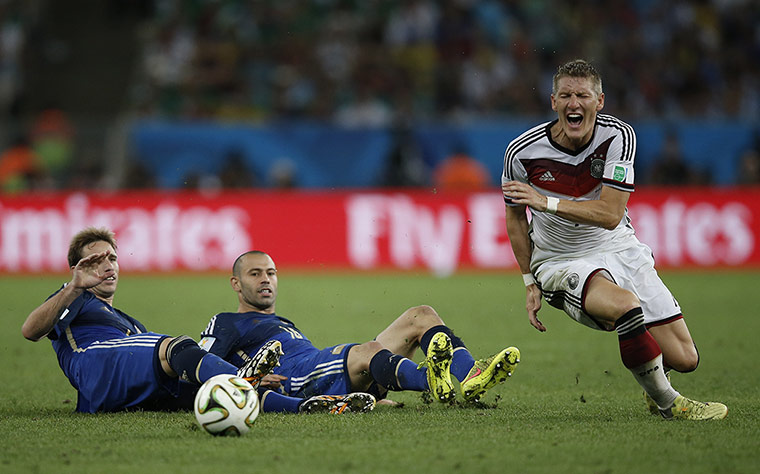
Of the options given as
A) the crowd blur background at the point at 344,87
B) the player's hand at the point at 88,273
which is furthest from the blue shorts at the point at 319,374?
the crowd blur background at the point at 344,87

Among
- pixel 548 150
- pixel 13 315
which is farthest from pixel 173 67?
pixel 548 150

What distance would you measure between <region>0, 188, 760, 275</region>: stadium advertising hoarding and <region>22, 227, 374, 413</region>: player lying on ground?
1060 centimetres

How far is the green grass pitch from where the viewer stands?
464 cm

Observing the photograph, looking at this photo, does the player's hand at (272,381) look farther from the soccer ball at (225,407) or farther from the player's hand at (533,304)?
the player's hand at (533,304)

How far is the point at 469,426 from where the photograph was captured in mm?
5633

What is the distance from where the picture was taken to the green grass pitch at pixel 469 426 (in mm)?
4645

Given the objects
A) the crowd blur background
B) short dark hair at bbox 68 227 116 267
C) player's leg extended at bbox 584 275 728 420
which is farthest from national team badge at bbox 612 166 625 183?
the crowd blur background

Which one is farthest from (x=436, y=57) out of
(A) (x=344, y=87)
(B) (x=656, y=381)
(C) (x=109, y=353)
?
(B) (x=656, y=381)

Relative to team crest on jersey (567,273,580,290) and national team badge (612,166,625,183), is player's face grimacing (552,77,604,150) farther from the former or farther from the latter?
team crest on jersey (567,273,580,290)

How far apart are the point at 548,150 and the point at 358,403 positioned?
1.90 m

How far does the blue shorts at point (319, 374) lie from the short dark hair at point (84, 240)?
142 centimetres

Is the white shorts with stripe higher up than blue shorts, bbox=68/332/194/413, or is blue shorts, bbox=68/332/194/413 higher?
the white shorts with stripe

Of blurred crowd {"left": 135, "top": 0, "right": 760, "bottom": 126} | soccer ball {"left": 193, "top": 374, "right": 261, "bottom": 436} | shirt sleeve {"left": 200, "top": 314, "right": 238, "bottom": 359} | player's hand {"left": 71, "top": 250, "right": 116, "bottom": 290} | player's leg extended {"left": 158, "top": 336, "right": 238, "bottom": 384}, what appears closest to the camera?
soccer ball {"left": 193, "top": 374, "right": 261, "bottom": 436}

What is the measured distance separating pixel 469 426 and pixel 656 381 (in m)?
1.07
